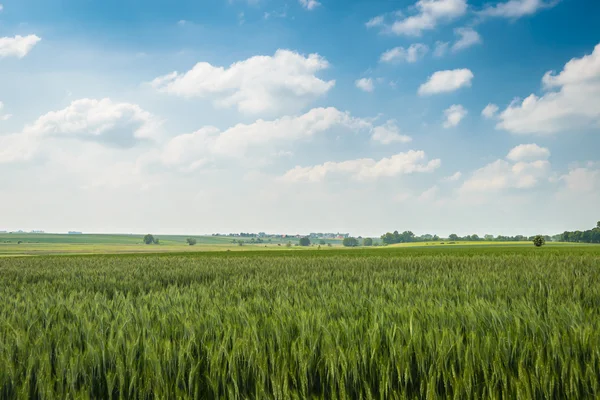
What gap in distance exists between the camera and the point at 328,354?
2.40 m

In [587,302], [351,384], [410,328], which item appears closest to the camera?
[351,384]

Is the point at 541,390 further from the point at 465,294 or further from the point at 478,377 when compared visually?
the point at 465,294

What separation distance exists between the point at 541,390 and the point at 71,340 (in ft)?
11.3

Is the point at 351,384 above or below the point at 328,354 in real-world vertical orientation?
below

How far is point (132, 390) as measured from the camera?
2.31 meters

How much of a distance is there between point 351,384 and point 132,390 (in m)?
1.38

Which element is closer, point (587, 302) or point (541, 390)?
point (541, 390)

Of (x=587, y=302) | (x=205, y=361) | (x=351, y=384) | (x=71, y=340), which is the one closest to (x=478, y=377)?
(x=351, y=384)

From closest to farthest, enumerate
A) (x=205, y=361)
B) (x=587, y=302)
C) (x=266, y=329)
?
(x=205, y=361)
(x=266, y=329)
(x=587, y=302)

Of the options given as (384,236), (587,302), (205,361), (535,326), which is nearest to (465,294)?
(587,302)

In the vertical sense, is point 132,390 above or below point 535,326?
below

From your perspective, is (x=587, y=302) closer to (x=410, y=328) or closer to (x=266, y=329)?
(x=410, y=328)

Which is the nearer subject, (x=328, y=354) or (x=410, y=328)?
(x=328, y=354)

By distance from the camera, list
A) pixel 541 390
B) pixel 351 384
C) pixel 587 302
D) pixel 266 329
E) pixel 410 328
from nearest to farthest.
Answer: pixel 541 390
pixel 351 384
pixel 410 328
pixel 266 329
pixel 587 302
